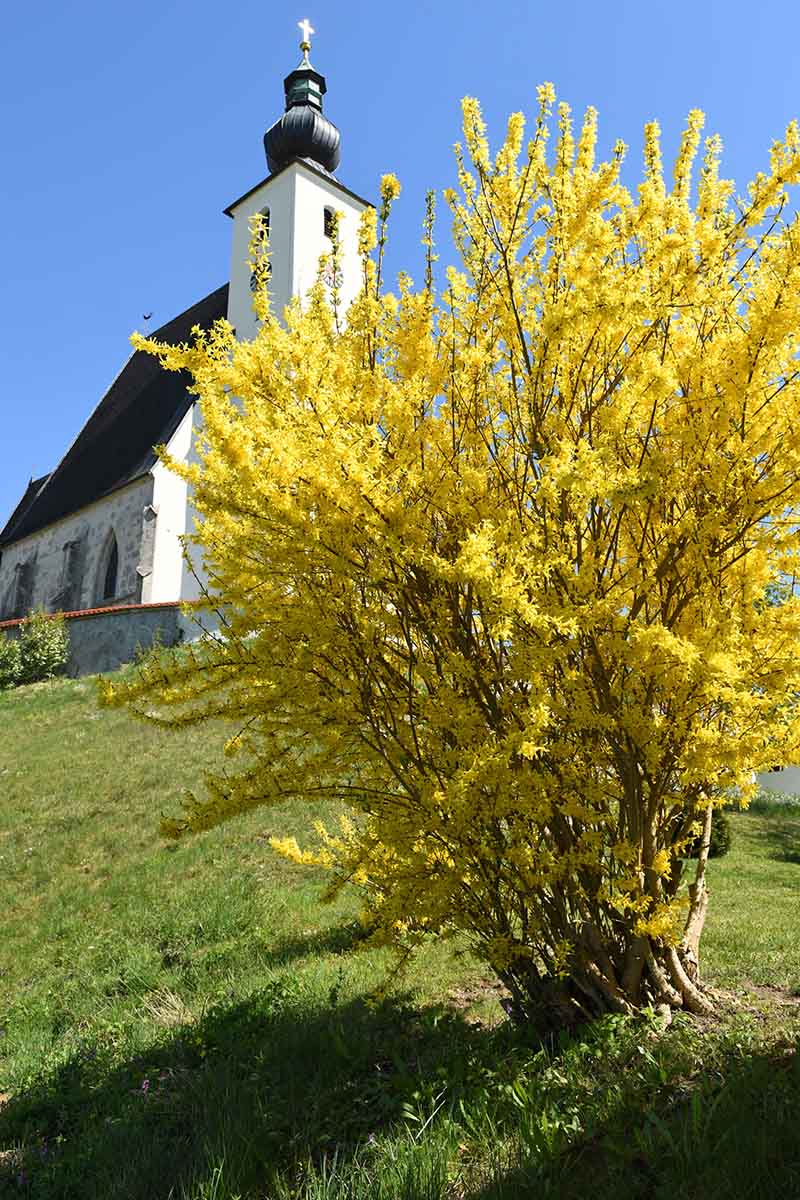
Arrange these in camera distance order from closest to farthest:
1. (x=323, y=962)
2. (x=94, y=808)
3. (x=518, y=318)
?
1. (x=518, y=318)
2. (x=323, y=962)
3. (x=94, y=808)

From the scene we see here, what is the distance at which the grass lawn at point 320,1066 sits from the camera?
2744mm

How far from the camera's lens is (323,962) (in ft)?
17.7

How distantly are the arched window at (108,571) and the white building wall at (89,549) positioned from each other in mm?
44

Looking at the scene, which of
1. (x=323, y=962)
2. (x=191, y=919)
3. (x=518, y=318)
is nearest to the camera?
(x=518, y=318)

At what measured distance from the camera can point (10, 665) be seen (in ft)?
61.7

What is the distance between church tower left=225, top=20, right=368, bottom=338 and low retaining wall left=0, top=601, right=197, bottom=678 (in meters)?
9.30

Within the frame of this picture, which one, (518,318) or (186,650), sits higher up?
(518,318)

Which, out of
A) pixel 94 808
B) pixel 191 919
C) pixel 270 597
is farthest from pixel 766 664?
pixel 94 808

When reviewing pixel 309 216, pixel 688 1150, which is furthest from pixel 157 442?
pixel 688 1150

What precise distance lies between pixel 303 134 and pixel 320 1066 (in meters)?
26.9

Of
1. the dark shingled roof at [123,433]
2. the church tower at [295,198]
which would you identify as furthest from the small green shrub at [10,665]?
the church tower at [295,198]

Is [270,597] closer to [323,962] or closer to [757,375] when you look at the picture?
[757,375]

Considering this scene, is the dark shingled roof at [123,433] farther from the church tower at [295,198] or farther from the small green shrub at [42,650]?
the small green shrub at [42,650]

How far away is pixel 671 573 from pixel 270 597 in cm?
165
